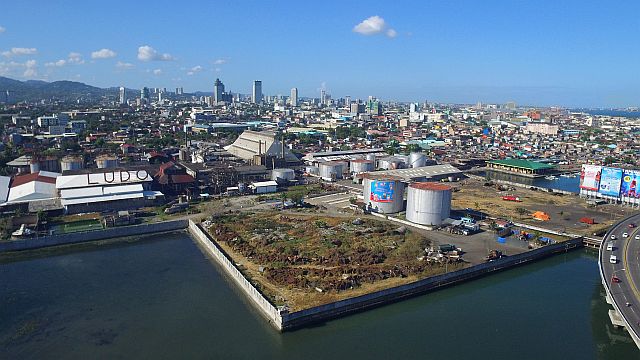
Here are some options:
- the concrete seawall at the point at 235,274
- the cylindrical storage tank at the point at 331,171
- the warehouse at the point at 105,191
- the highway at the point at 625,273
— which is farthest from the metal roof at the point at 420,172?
the warehouse at the point at 105,191

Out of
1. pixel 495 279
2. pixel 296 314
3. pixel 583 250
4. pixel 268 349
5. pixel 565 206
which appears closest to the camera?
pixel 268 349

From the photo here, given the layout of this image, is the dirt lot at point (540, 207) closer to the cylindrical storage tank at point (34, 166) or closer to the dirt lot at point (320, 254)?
the dirt lot at point (320, 254)

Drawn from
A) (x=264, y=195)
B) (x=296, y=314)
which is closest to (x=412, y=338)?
(x=296, y=314)

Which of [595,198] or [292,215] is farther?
[595,198]

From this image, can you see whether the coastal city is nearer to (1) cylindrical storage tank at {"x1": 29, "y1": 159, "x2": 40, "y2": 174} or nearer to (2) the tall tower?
(1) cylindrical storage tank at {"x1": 29, "y1": 159, "x2": 40, "y2": 174}

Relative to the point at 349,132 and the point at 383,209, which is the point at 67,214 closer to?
the point at 383,209

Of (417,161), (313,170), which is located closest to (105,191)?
(313,170)

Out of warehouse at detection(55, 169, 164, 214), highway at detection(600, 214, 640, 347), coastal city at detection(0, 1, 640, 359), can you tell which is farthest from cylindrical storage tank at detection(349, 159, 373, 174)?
highway at detection(600, 214, 640, 347)
